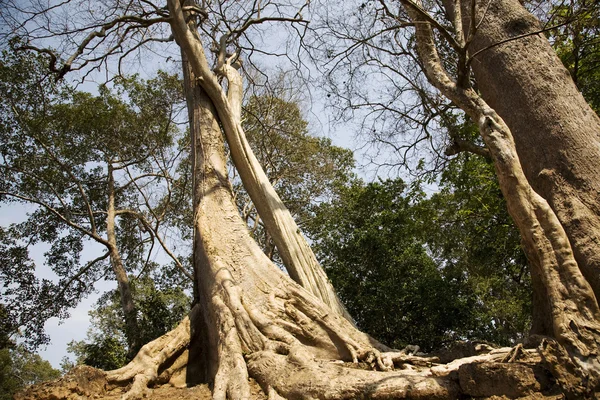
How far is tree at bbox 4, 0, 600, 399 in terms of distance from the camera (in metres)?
3.25

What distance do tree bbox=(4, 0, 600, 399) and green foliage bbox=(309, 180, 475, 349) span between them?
392 centimetres

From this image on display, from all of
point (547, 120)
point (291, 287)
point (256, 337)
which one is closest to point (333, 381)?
point (256, 337)

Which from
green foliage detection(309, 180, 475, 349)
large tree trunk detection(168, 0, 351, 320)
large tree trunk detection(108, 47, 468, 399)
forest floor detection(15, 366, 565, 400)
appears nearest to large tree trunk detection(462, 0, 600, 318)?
large tree trunk detection(108, 47, 468, 399)

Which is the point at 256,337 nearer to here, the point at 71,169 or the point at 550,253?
the point at 550,253

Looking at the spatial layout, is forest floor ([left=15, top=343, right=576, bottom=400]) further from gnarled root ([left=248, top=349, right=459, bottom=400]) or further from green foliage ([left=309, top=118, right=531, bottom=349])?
green foliage ([left=309, top=118, right=531, bottom=349])

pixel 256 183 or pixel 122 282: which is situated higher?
pixel 122 282

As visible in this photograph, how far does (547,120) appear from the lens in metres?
4.26

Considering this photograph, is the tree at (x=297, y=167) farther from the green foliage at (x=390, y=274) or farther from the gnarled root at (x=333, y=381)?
the gnarled root at (x=333, y=381)

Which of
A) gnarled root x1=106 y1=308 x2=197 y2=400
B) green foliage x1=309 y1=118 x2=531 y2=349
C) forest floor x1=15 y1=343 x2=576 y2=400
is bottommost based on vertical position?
forest floor x1=15 y1=343 x2=576 y2=400

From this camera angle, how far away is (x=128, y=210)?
1375 centimetres

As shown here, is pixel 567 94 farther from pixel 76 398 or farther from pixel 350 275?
pixel 350 275

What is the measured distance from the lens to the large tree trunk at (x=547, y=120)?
375 cm

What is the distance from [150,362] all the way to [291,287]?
1752 millimetres

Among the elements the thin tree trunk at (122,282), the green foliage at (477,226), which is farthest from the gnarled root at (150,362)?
the green foliage at (477,226)
